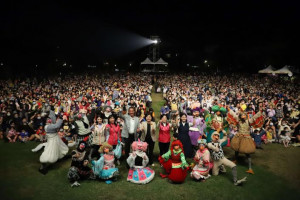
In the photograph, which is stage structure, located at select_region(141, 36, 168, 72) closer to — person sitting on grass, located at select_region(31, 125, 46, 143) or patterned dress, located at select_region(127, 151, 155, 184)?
person sitting on grass, located at select_region(31, 125, 46, 143)

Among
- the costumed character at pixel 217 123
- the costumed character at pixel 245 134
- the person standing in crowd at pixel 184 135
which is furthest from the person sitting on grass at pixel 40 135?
the costumed character at pixel 245 134

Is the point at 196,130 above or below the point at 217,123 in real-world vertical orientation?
below

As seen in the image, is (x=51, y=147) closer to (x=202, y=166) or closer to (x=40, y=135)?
(x=40, y=135)

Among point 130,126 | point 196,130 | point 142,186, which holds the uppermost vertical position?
point 130,126

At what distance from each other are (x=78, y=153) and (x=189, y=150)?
350 centimetres

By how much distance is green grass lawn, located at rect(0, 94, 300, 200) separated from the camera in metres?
4.95

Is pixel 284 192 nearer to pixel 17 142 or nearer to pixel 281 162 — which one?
pixel 281 162

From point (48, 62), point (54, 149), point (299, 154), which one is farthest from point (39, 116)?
point (48, 62)

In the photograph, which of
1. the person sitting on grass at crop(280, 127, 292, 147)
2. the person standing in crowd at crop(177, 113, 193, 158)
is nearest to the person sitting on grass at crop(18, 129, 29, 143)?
the person standing in crowd at crop(177, 113, 193, 158)

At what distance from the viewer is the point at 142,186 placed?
5.37 meters

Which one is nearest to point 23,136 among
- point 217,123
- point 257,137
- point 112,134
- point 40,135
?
point 40,135

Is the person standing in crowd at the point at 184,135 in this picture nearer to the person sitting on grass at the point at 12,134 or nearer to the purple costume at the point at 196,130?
the purple costume at the point at 196,130

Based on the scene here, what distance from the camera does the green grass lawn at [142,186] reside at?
495 centimetres

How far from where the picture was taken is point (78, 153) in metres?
5.32
